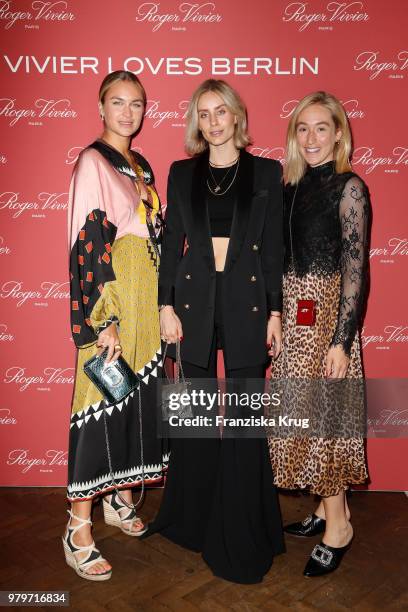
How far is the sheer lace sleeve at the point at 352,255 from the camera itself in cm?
244

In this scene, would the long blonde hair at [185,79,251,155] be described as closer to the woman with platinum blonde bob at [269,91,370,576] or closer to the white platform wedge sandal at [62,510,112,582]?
the woman with platinum blonde bob at [269,91,370,576]

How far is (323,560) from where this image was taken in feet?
8.80

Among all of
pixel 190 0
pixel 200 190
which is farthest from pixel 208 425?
pixel 190 0

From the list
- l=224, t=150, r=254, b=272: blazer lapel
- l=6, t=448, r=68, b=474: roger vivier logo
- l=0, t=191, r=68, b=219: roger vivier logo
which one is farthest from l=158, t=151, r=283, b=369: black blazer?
l=6, t=448, r=68, b=474: roger vivier logo

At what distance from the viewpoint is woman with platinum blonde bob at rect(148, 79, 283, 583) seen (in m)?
2.55

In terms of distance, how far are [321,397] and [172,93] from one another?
6.12 feet

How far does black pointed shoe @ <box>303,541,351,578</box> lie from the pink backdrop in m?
1.17

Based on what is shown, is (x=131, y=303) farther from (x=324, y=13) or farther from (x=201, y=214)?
(x=324, y=13)

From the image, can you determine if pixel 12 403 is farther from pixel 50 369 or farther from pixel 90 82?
pixel 90 82

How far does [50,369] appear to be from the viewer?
3473 mm

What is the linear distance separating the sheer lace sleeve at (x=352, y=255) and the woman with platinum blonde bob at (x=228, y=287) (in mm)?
294

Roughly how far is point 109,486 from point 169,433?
1.29 feet

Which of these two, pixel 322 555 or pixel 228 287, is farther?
pixel 322 555

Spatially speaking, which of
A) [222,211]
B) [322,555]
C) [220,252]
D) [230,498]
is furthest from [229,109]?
[322,555]
